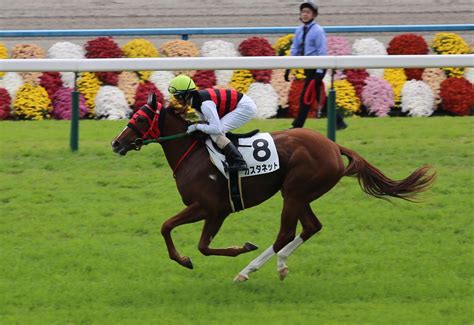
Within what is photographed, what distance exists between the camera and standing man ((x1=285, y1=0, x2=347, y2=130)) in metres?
10.3

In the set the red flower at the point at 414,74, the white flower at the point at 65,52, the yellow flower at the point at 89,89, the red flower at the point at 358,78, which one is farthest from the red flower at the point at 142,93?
the red flower at the point at 414,74

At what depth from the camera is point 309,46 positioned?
10.6 m

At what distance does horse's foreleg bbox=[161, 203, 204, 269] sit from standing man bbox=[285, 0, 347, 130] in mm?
3372

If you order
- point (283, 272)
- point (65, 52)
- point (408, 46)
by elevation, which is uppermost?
point (408, 46)

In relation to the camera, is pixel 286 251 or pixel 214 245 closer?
pixel 286 251

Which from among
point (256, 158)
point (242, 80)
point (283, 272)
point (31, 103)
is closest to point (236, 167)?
point (256, 158)

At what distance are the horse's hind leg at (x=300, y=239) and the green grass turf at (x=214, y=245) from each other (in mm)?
113

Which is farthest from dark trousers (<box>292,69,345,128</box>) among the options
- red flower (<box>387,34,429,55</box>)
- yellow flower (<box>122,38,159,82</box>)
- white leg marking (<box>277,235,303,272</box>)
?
yellow flower (<box>122,38,159,82</box>)

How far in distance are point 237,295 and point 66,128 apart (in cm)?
488

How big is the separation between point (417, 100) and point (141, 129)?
5.36m

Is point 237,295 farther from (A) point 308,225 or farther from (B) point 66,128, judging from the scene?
(B) point 66,128

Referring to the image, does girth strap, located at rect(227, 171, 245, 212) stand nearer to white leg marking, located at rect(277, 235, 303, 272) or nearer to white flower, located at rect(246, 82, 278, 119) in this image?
white leg marking, located at rect(277, 235, 303, 272)

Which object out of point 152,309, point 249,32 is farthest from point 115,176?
point 249,32

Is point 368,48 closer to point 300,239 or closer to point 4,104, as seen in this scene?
point 4,104
